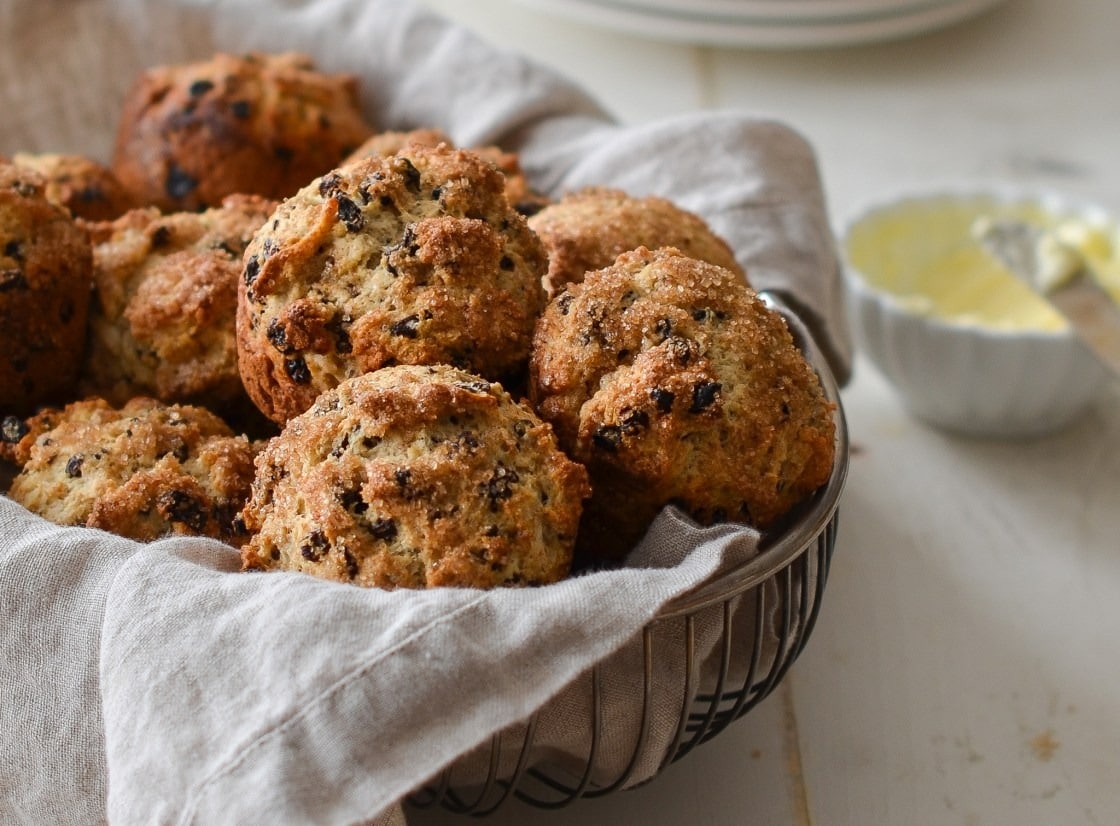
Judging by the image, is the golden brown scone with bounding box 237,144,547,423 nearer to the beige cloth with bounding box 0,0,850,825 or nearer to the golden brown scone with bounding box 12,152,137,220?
the beige cloth with bounding box 0,0,850,825

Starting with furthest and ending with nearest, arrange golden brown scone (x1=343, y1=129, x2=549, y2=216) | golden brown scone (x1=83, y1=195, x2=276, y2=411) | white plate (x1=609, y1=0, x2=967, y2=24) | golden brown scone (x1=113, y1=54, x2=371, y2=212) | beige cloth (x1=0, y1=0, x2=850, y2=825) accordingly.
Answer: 1. white plate (x1=609, y1=0, x2=967, y2=24)
2. golden brown scone (x1=113, y1=54, x2=371, y2=212)
3. golden brown scone (x1=343, y1=129, x2=549, y2=216)
4. golden brown scone (x1=83, y1=195, x2=276, y2=411)
5. beige cloth (x1=0, y1=0, x2=850, y2=825)

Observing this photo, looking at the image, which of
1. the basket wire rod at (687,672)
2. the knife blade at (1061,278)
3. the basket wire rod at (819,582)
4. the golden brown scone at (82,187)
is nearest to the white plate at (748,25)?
the knife blade at (1061,278)

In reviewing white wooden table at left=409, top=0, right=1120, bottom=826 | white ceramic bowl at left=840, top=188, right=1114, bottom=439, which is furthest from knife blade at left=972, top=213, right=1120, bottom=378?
white wooden table at left=409, top=0, right=1120, bottom=826

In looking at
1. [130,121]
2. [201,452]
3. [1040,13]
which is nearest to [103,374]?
[201,452]

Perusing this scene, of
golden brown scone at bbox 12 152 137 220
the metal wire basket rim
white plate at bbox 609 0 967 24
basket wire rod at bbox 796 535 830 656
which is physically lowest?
basket wire rod at bbox 796 535 830 656

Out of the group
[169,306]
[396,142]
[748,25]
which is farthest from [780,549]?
[748,25]

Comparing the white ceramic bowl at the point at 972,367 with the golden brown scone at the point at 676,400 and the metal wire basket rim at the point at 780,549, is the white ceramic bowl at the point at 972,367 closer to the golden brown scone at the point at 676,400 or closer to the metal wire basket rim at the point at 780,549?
the metal wire basket rim at the point at 780,549

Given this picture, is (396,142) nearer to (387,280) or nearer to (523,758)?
(387,280)
